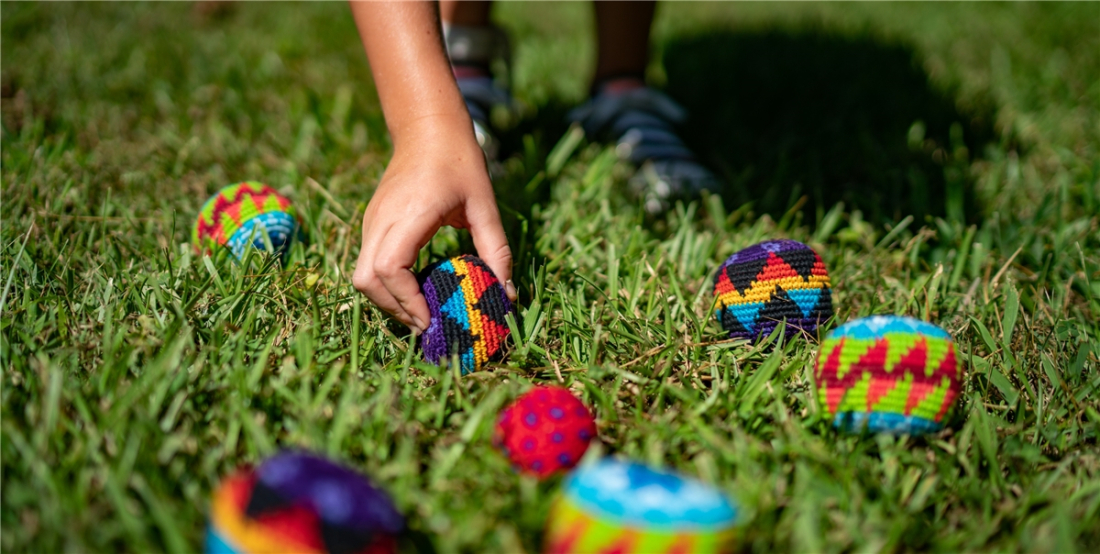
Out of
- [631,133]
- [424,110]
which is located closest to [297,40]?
[631,133]

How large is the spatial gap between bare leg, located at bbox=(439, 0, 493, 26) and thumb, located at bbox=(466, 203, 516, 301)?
1.23 metres

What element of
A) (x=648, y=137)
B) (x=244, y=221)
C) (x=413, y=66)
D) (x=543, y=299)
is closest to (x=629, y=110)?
(x=648, y=137)

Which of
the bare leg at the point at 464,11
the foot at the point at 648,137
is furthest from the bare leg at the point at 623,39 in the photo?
the bare leg at the point at 464,11

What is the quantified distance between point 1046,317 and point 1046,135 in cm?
125

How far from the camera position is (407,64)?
138 centimetres

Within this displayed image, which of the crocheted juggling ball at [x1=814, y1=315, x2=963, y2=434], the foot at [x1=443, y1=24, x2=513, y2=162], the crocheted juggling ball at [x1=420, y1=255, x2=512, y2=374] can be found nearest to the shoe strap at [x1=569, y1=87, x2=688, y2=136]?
the foot at [x1=443, y1=24, x2=513, y2=162]

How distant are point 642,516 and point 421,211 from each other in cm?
66

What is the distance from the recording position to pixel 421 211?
4.21 feet

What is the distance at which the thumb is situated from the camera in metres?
1.39

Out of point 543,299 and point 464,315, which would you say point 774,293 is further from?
point 464,315

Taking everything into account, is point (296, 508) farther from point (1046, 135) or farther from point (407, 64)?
point (1046, 135)

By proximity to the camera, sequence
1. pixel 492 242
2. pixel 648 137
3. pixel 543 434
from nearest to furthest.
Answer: pixel 543 434 < pixel 492 242 < pixel 648 137

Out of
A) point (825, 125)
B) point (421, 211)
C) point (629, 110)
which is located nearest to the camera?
point (421, 211)

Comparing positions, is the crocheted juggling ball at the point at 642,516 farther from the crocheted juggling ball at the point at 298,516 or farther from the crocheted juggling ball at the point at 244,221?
the crocheted juggling ball at the point at 244,221
